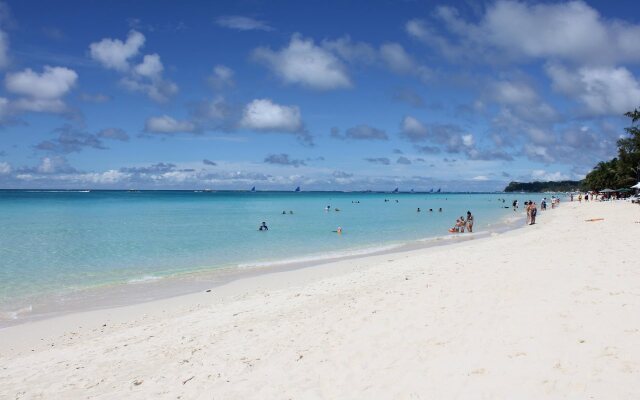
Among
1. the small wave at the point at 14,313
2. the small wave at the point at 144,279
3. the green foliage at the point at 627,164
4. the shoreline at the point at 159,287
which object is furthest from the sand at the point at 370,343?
the green foliage at the point at 627,164

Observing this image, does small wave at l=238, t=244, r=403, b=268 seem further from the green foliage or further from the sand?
the green foliage

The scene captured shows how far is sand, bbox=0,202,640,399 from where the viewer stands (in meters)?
5.66

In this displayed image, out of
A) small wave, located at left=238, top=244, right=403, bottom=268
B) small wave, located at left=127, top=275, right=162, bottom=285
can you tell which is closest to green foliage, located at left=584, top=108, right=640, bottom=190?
small wave, located at left=238, top=244, right=403, bottom=268

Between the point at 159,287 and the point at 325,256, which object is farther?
the point at 325,256

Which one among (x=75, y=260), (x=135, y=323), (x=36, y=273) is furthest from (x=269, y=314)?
(x=75, y=260)

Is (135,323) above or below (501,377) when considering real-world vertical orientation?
below

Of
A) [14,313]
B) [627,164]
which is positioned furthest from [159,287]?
[627,164]

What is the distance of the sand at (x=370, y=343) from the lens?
566cm

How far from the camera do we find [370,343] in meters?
7.22

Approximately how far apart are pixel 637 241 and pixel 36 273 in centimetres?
2265

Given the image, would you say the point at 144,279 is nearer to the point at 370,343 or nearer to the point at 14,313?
the point at 14,313

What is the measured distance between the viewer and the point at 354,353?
6.90m

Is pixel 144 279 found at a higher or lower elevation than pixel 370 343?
lower

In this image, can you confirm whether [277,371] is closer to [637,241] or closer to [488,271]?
[488,271]
